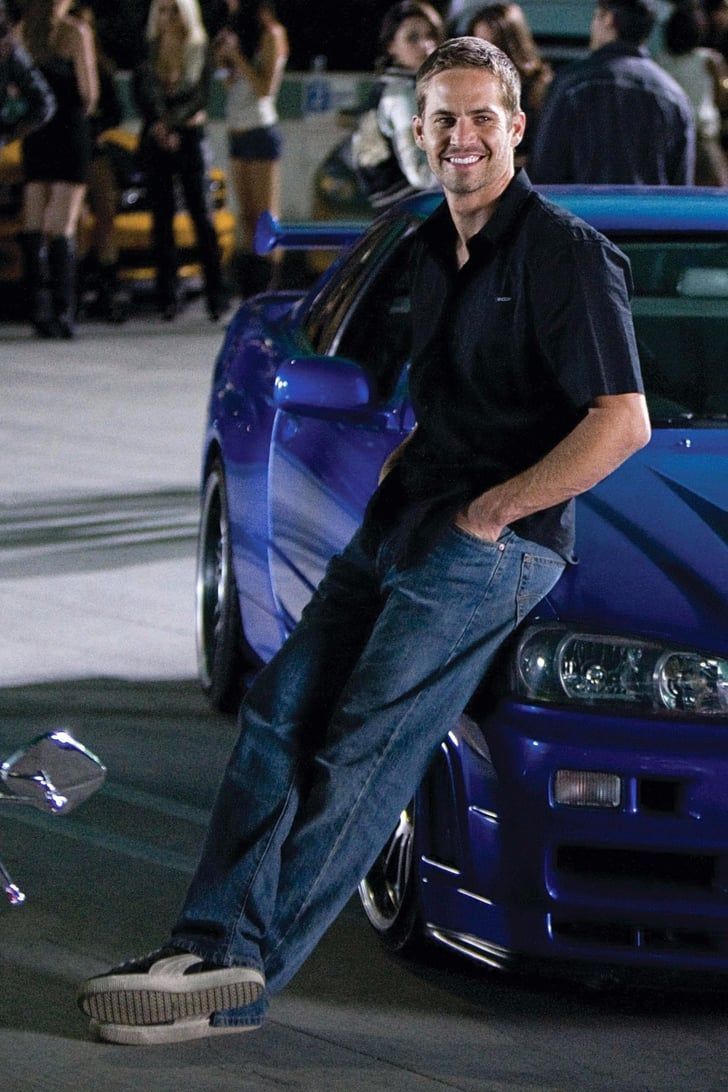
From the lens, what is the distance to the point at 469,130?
4.38 m

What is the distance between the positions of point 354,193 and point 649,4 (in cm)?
747

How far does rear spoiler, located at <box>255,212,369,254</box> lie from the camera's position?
6906 millimetres

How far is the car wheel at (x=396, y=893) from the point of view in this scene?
4707mm

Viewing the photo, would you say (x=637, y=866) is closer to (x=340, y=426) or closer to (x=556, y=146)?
(x=340, y=426)

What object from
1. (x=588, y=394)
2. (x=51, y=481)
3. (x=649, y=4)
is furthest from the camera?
(x=51, y=481)

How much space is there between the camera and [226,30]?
1612 cm

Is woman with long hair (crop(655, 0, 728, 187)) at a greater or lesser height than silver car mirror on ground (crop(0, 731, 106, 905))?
lesser

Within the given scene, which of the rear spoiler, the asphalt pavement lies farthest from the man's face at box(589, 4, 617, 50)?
the rear spoiler

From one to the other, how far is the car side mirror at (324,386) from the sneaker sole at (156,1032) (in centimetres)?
145

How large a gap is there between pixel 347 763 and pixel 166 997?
0.49 metres

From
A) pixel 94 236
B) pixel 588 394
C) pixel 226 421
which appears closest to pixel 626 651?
pixel 588 394

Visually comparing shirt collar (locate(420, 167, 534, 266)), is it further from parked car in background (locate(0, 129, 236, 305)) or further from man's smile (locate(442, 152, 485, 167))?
parked car in background (locate(0, 129, 236, 305))

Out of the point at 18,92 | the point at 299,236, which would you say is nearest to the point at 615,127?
the point at 299,236

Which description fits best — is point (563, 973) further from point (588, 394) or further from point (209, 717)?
point (209, 717)
